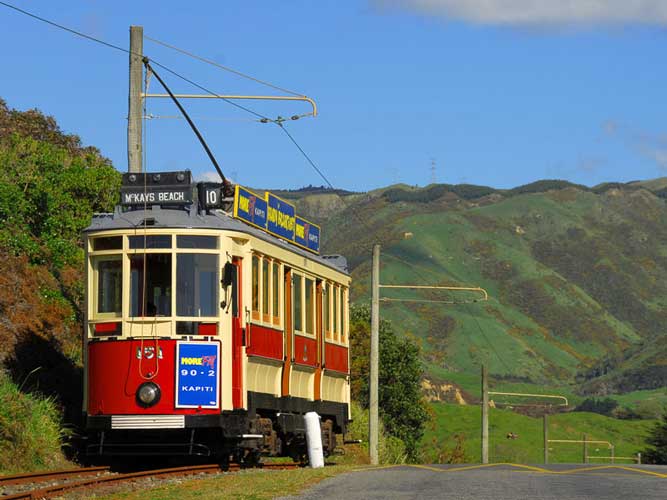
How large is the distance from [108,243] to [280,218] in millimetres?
4582

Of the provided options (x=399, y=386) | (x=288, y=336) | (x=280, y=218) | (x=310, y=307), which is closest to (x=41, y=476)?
(x=288, y=336)

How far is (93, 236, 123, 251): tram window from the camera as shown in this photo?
21.1 meters

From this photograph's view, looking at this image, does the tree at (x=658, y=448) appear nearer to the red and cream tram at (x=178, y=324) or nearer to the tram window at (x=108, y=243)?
the red and cream tram at (x=178, y=324)

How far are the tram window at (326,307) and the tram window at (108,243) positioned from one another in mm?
6446

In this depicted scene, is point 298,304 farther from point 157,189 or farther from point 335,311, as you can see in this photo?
point 157,189

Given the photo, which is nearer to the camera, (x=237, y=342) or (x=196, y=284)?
(x=196, y=284)

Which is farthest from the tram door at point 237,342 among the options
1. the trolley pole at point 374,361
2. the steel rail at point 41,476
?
the trolley pole at point 374,361

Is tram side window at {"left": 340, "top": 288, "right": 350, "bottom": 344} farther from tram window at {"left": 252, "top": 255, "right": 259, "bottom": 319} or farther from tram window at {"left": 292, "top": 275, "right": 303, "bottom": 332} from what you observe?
tram window at {"left": 252, "top": 255, "right": 259, "bottom": 319}

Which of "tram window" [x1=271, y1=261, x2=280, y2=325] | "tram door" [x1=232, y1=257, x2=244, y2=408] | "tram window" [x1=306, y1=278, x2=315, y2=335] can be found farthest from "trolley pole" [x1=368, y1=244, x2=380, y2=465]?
"tram door" [x1=232, y1=257, x2=244, y2=408]

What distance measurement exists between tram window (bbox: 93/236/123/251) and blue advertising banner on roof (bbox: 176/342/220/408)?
190 centimetres

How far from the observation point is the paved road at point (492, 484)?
16391 mm

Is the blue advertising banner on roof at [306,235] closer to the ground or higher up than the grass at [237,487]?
higher up

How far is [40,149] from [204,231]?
16797 mm

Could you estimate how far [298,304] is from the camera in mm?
24703
